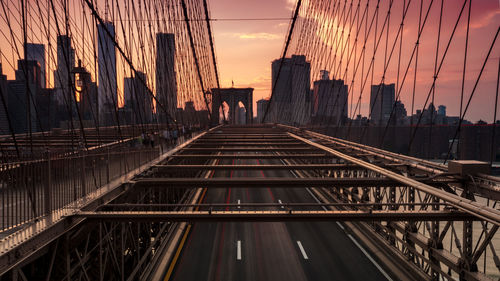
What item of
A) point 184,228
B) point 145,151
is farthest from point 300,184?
point 184,228

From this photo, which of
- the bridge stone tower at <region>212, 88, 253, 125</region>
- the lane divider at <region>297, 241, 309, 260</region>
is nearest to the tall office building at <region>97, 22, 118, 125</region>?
the lane divider at <region>297, 241, 309, 260</region>

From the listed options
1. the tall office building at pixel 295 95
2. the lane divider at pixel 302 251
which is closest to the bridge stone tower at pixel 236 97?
the tall office building at pixel 295 95

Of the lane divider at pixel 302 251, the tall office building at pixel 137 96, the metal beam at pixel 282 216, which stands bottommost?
the lane divider at pixel 302 251

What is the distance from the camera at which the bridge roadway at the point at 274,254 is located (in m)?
16.0

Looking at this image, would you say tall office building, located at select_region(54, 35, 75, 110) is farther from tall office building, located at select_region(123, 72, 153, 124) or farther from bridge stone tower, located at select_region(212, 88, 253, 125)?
bridge stone tower, located at select_region(212, 88, 253, 125)

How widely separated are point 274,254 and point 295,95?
6137 cm

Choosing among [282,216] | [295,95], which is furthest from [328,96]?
[282,216]

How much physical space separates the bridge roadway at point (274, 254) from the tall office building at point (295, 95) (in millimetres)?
39722

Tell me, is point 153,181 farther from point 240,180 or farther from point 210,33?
point 210,33

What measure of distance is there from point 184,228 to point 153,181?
38.6 ft

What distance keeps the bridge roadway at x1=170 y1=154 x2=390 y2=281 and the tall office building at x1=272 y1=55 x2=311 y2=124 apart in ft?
130

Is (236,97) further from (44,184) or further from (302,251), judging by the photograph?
(44,184)

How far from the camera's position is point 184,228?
22375 millimetres

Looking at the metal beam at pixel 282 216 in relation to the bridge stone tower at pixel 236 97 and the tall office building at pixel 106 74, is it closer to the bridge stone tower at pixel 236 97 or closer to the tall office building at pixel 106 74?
the tall office building at pixel 106 74
